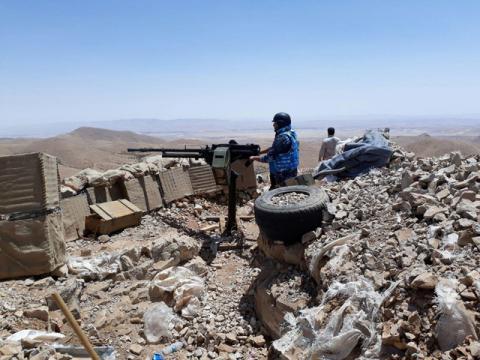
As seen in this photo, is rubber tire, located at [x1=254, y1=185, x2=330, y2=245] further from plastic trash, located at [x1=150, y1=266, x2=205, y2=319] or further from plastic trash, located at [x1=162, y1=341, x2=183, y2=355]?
plastic trash, located at [x1=162, y1=341, x2=183, y2=355]

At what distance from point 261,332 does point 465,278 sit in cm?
260

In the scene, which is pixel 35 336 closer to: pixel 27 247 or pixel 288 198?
pixel 27 247

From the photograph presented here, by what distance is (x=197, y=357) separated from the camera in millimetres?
4613

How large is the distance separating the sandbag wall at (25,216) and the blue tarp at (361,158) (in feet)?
15.6

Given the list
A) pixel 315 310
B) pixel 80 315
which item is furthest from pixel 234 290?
pixel 315 310

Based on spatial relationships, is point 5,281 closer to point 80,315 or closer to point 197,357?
point 80,315

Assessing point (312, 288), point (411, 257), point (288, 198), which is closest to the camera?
point (411, 257)

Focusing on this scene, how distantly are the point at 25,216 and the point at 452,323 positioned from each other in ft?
17.0

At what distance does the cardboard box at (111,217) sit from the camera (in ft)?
27.0

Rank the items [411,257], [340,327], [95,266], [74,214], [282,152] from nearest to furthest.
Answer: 1. [340,327]
2. [411,257]
3. [95,266]
4. [282,152]
5. [74,214]

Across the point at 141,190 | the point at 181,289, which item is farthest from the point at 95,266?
the point at 141,190

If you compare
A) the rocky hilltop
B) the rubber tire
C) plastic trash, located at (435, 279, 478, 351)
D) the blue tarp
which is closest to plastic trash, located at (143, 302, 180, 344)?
the rocky hilltop

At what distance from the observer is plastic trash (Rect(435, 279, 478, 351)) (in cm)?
A: 290

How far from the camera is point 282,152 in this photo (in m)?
7.37
